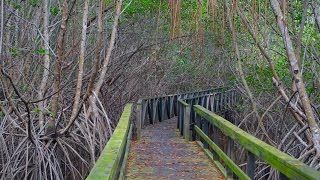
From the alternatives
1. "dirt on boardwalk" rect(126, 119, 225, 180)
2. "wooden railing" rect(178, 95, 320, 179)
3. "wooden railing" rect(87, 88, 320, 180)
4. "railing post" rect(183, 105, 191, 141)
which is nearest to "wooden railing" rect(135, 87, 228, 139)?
"wooden railing" rect(87, 88, 320, 180)

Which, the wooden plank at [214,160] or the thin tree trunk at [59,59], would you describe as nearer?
the wooden plank at [214,160]

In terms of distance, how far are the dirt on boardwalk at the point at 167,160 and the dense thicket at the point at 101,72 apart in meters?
0.71

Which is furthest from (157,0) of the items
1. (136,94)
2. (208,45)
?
(208,45)

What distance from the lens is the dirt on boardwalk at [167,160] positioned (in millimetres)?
5711

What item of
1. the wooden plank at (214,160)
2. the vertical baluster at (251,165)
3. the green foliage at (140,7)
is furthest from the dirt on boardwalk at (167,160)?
the green foliage at (140,7)

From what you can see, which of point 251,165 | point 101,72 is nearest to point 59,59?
point 101,72

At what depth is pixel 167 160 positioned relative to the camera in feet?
22.0

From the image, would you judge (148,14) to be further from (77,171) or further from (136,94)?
(77,171)

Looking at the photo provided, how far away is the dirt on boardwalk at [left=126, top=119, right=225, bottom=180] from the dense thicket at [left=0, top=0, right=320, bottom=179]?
2.33 feet

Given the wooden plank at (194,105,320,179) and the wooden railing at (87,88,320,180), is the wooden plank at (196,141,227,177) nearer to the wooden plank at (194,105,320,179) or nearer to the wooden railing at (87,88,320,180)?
the wooden railing at (87,88,320,180)

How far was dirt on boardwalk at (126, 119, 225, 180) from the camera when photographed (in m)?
5.71

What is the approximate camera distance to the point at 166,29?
45.9 ft

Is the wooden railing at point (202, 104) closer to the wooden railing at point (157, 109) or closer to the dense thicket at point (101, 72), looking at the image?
the wooden railing at point (157, 109)

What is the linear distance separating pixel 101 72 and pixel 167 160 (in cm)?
212
